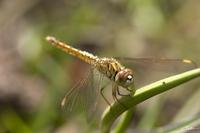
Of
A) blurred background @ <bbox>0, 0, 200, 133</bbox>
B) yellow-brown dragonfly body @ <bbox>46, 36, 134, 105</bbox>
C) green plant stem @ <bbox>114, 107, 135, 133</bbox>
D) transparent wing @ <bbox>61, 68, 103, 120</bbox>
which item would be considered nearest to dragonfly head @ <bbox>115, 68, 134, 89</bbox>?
yellow-brown dragonfly body @ <bbox>46, 36, 134, 105</bbox>

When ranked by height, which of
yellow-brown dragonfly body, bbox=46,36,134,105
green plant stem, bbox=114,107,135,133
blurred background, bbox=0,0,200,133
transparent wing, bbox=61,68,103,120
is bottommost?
green plant stem, bbox=114,107,135,133

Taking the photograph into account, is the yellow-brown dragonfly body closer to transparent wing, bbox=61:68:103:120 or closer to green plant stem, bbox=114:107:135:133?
transparent wing, bbox=61:68:103:120

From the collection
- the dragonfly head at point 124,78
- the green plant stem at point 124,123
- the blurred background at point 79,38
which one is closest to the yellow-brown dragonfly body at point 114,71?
the dragonfly head at point 124,78

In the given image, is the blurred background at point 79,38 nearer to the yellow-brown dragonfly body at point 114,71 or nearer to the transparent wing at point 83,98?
the yellow-brown dragonfly body at point 114,71

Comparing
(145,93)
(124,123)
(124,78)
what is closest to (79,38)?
(124,78)

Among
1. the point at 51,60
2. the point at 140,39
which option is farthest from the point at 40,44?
the point at 140,39

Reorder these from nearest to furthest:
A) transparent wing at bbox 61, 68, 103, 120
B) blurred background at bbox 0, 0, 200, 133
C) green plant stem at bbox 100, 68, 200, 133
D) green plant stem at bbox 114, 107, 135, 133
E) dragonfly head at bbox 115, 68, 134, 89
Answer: green plant stem at bbox 100, 68, 200, 133 < green plant stem at bbox 114, 107, 135, 133 < dragonfly head at bbox 115, 68, 134, 89 < transparent wing at bbox 61, 68, 103, 120 < blurred background at bbox 0, 0, 200, 133

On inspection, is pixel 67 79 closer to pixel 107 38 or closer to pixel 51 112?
pixel 51 112

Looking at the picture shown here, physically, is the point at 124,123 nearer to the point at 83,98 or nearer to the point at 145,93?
the point at 145,93
